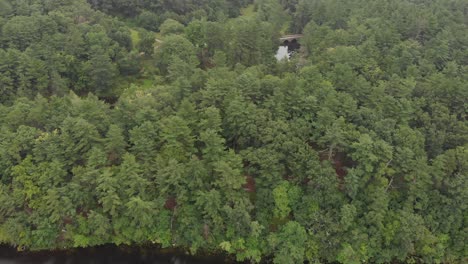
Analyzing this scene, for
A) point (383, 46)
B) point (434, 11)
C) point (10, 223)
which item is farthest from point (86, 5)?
point (434, 11)

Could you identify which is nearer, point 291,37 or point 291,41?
point 291,37

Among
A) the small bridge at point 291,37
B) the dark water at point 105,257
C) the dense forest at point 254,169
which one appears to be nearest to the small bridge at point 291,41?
the small bridge at point 291,37

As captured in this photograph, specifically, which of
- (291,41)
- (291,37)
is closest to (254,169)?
(291,41)

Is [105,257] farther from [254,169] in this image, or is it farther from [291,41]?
[291,41]

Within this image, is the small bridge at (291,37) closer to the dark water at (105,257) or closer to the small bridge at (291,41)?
the small bridge at (291,41)

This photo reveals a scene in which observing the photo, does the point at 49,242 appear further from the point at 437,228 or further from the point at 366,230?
the point at 437,228

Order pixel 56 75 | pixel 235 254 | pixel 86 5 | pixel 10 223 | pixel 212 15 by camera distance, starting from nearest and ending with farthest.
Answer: pixel 10 223 < pixel 235 254 < pixel 56 75 < pixel 86 5 < pixel 212 15

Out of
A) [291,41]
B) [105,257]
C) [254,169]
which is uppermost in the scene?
[254,169]

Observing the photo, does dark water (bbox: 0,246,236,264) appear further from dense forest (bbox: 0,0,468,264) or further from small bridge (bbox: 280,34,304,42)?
small bridge (bbox: 280,34,304,42)
